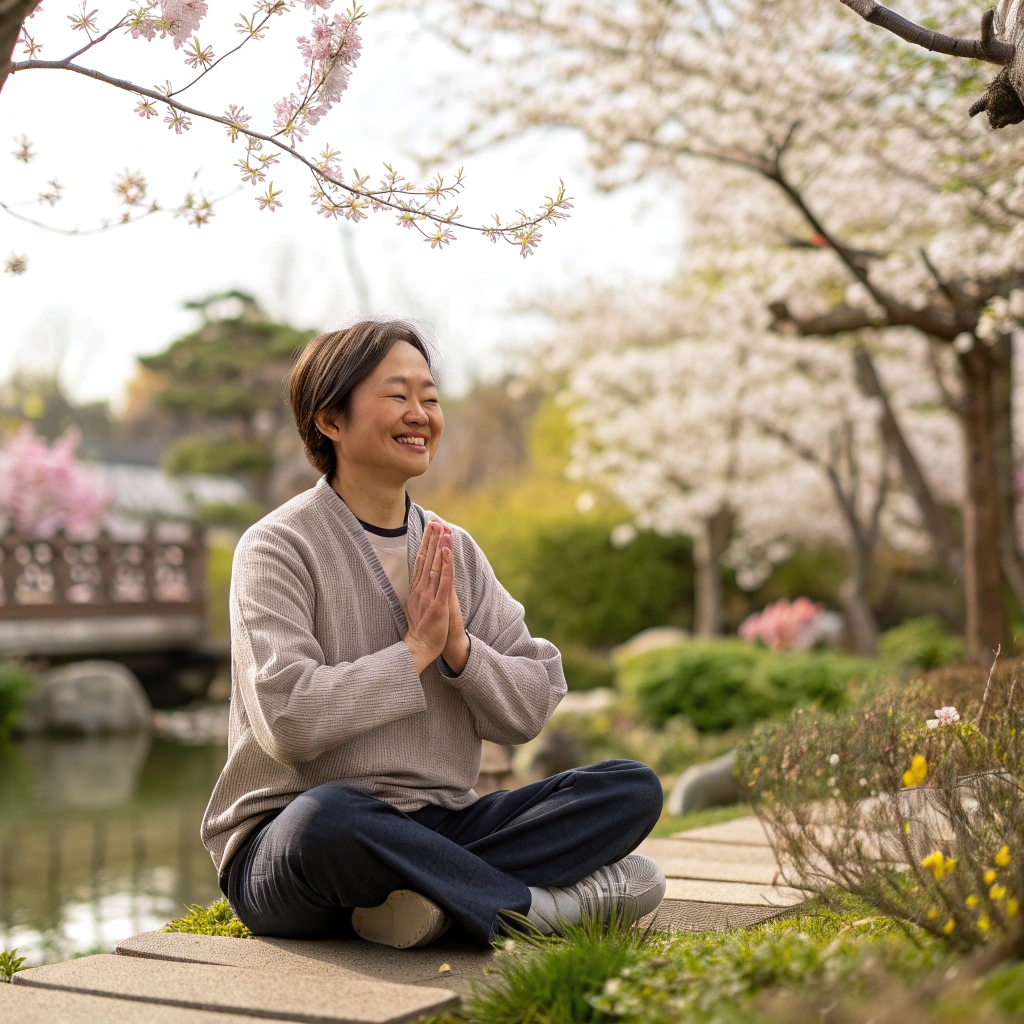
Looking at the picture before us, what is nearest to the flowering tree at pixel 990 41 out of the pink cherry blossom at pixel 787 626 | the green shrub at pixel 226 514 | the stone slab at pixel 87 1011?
the stone slab at pixel 87 1011

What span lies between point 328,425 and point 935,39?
166 centimetres

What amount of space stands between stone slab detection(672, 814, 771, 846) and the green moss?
1866mm

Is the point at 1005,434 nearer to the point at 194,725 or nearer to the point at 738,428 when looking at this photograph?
the point at 738,428

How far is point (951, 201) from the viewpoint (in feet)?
23.0

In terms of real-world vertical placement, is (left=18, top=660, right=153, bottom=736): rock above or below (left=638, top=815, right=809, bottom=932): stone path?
below

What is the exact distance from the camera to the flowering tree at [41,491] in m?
18.6

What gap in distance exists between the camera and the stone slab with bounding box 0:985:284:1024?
2.18 meters

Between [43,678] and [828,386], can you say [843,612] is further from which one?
[43,678]

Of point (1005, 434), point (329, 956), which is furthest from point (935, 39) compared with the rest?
point (1005, 434)

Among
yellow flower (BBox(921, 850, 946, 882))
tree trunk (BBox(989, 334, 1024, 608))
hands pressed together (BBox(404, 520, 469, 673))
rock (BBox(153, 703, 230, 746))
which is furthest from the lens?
rock (BBox(153, 703, 230, 746))

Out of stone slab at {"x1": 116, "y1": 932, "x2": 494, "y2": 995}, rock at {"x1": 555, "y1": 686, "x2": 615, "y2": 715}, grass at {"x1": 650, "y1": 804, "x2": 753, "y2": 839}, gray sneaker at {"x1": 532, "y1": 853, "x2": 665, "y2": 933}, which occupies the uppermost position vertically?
gray sneaker at {"x1": 532, "y1": 853, "x2": 665, "y2": 933}

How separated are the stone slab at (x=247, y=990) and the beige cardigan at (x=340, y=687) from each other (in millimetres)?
394

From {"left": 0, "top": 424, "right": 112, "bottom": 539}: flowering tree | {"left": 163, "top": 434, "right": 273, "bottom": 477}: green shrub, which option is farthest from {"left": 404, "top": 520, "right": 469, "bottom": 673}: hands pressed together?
{"left": 163, "top": 434, "right": 273, "bottom": 477}: green shrub

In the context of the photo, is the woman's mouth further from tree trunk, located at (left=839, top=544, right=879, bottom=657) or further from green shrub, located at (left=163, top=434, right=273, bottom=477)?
green shrub, located at (left=163, top=434, right=273, bottom=477)
